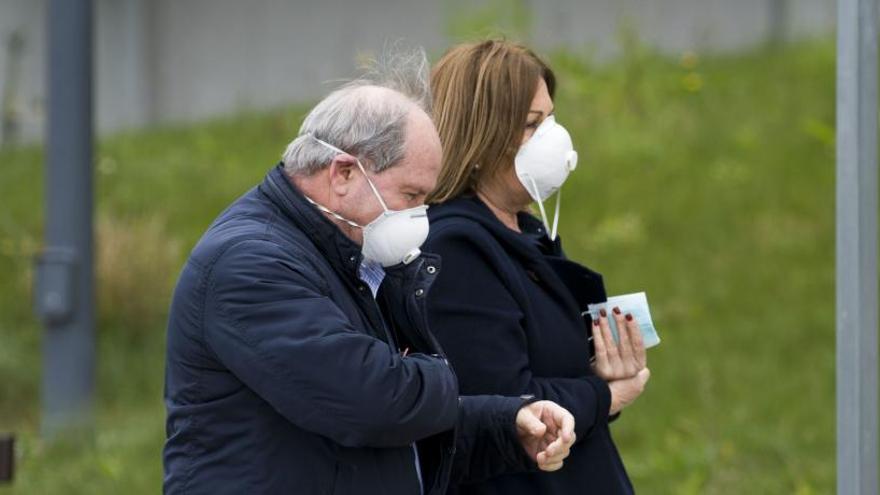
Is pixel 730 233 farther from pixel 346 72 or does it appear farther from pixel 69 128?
pixel 346 72

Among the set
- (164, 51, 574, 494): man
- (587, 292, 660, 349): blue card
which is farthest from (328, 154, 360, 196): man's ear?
(587, 292, 660, 349): blue card

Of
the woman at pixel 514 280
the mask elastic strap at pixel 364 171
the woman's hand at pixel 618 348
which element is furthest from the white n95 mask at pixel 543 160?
the mask elastic strap at pixel 364 171

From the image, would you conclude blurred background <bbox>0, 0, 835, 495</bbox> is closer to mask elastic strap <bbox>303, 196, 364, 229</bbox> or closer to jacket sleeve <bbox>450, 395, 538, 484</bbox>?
mask elastic strap <bbox>303, 196, 364, 229</bbox>

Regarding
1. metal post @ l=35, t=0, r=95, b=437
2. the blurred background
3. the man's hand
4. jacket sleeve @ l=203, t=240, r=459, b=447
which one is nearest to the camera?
jacket sleeve @ l=203, t=240, r=459, b=447

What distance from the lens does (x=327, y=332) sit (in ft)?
8.35

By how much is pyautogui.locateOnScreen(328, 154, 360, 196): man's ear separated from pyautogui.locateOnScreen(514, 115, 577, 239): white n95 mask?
22.6 inches

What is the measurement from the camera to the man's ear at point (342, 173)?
275 centimetres

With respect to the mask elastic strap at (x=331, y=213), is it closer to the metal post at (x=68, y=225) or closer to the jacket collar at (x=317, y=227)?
the jacket collar at (x=317, y=227)

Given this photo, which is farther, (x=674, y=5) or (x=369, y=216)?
(x=674, y=5)

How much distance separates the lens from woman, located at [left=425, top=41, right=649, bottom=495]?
10.2 feet

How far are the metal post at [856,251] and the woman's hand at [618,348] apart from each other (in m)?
0.42

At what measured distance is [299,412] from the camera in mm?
2547

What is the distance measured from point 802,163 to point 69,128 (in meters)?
4.79

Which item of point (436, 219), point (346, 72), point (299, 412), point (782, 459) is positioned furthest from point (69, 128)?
point (346, 72)
